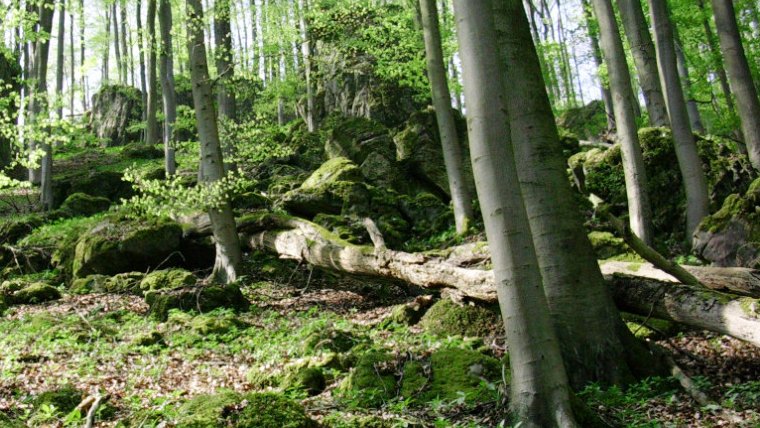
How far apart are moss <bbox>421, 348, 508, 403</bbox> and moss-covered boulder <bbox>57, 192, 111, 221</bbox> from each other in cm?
1516

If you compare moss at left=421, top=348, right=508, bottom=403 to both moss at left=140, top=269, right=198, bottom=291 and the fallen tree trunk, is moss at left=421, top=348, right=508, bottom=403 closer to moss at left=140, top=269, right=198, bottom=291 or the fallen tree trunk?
the fallen tree trunk

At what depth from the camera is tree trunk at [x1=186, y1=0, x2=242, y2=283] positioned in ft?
32.6

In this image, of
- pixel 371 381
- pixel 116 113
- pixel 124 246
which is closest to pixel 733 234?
pixel 371 381

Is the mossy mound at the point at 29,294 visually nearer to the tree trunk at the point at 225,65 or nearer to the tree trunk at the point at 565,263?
the tree trunk at the point at 225,65

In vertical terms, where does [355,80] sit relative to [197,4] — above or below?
above

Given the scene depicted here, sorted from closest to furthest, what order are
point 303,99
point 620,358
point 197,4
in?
point 620,358, point 197,4, point 303,99

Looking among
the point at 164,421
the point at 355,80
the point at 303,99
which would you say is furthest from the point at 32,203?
the point at 164,421

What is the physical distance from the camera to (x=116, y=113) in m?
31.7

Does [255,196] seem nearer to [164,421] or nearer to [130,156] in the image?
[164,421]

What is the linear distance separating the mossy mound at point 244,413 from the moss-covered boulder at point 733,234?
6.57 m

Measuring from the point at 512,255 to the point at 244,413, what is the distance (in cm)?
207

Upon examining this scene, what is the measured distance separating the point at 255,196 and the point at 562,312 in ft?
31.4

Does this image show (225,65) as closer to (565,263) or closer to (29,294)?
(29,294)

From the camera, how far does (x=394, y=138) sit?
15.5m
